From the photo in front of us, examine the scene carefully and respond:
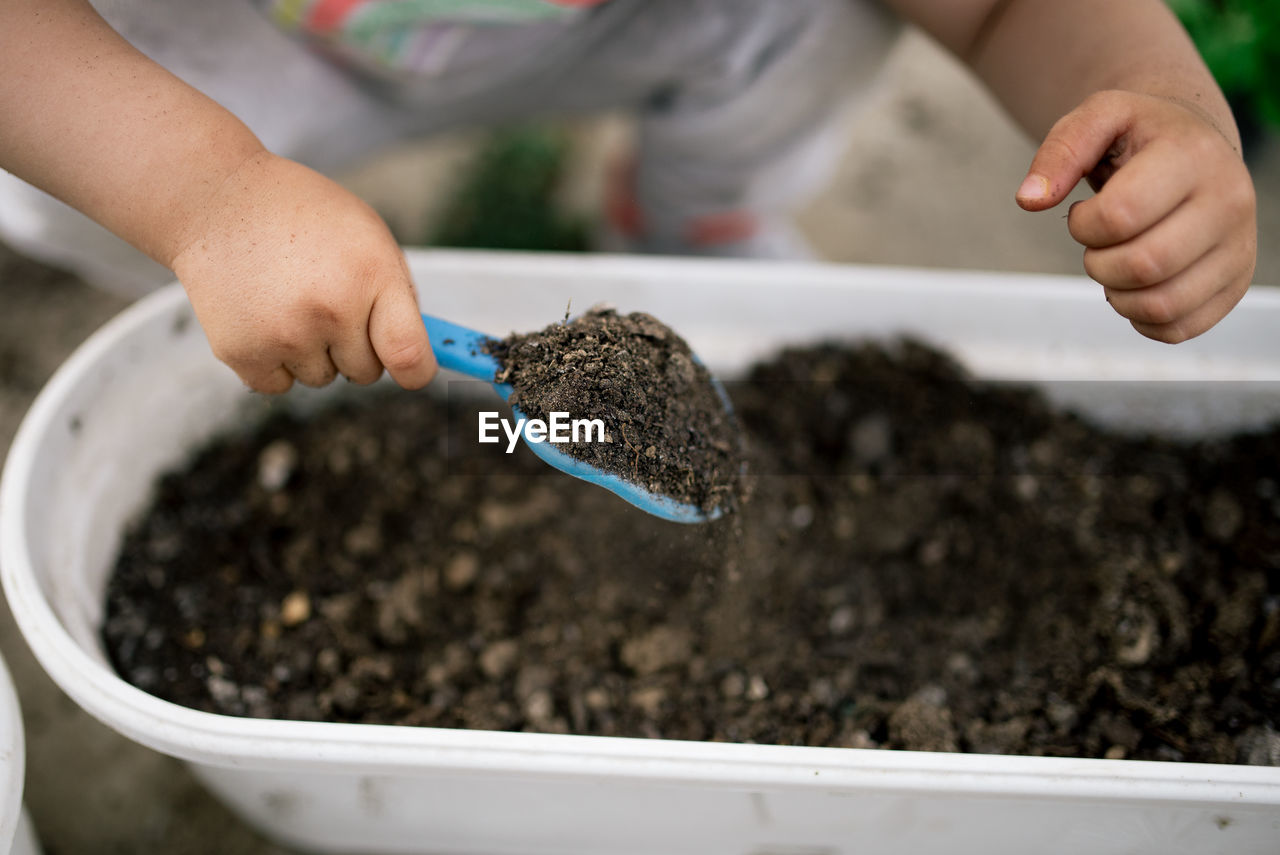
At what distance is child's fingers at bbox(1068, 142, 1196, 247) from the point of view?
24.0 inches

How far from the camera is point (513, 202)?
1.64 m

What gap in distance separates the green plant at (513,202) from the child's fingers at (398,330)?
920 millimetres

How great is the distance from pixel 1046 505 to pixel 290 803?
94cm

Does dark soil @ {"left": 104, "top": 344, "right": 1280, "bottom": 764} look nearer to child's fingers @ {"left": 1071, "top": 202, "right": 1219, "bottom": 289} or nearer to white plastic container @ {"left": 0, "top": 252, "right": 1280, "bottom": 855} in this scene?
white plastic container @ {"left": 0, "top": 252, "right": 1280, "bottom": 855}

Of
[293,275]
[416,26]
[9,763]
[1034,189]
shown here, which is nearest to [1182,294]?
[1034,189]

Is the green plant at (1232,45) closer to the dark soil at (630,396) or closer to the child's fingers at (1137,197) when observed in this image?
the child's fingers at (1137,197)

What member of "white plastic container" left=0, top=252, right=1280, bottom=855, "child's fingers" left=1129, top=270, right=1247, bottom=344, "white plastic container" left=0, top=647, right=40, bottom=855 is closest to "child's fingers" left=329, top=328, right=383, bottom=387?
"white plastic container" left=0, top=252, right=1280, bottom=855

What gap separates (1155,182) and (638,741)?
602 millimetres

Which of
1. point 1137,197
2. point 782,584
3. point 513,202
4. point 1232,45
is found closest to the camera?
point 1137,197

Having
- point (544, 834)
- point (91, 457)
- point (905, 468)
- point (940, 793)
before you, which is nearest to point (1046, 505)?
point (905, 468)

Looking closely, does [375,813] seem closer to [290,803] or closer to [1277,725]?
[290,803]

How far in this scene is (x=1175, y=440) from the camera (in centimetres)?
111

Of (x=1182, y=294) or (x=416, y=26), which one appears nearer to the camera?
(x=1182, y=294)

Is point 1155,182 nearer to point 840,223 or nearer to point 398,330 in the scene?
point 398,330
